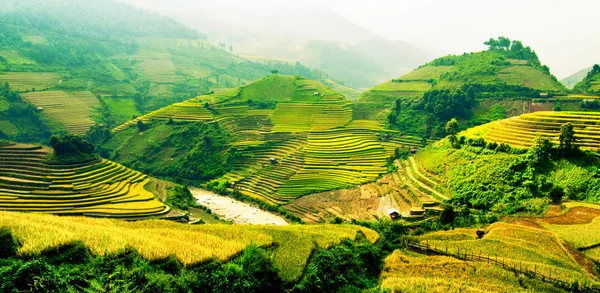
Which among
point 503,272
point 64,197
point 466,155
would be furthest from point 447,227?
point 64,197

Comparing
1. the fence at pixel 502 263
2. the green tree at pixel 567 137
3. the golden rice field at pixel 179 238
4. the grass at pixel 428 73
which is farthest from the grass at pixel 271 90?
the fence at pixel 502 263

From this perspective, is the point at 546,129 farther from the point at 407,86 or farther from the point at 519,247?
the point at 407,86

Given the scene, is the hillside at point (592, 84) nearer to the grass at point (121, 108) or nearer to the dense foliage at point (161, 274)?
the dense foliage at point (161, 274)

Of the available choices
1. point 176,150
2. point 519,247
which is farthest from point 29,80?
point 519,247

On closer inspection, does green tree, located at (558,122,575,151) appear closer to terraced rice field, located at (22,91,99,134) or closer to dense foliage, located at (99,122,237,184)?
dense foliage, located at (99,122,237,184)

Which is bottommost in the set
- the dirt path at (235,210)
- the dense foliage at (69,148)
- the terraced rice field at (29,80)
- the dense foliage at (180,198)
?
the dirt path at (235,210)

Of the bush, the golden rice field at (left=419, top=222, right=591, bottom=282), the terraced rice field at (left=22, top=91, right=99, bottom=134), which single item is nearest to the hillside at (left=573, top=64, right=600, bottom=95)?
the golden rice field at (left=419, top=222, right=591, bottom=282)
